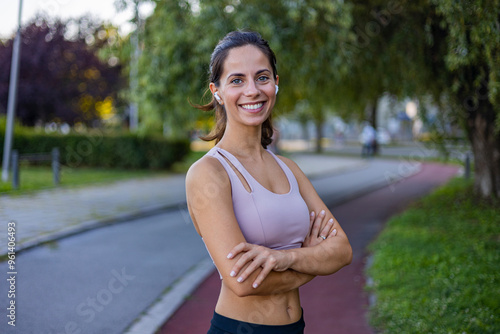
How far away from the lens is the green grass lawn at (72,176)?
14.5m

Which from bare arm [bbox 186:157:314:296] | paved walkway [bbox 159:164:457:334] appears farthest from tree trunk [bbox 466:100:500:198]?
bare arm [bbox 186:157:314:296]

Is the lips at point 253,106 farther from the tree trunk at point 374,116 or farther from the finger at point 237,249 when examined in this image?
the tree trunk at point 374,116

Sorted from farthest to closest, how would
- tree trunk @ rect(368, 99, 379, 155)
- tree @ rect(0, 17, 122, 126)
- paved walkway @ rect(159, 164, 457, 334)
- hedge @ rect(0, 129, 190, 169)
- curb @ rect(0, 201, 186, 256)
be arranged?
tree @ rect(0, 17, 122, 126)
hedge @ rect(0, 129, 190, 169)
tree trunk @ rect(368, 99, 379, 155)
curb @ rect(0, 201, 186, 256)
paved walkway @ rect(159, 164, 457, 334)

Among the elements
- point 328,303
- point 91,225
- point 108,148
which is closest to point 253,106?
point 328,303

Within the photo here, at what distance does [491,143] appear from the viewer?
1012 cm

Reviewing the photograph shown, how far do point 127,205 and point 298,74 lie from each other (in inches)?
204

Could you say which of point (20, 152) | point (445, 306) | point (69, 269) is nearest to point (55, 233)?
point (69, 269)

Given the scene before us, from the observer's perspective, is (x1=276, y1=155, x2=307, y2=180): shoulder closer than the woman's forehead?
No

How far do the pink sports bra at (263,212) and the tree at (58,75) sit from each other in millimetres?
22496

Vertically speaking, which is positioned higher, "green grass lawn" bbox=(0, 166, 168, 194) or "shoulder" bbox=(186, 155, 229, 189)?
"shoulder" bbox=(186, 155, 229, 189)

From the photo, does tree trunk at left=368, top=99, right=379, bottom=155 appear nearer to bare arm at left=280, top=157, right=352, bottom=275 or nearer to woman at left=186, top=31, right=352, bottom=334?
bare arm at left=280, top=157, right=352, bottom=275

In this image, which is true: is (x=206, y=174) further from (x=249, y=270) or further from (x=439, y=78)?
(x=439, y=78)

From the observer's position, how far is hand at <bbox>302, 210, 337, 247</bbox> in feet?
7.17

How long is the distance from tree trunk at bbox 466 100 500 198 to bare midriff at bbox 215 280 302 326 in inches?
340
